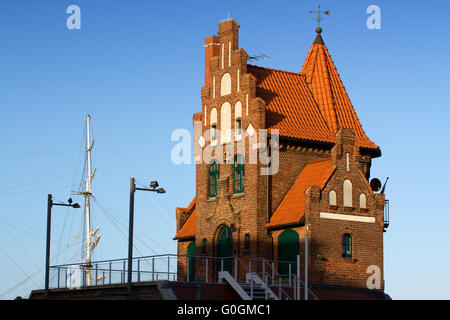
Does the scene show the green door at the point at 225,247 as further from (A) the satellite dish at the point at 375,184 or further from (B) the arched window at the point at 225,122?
(A) the satellite dish at the point at 375,184

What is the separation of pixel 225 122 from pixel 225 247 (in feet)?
23.3

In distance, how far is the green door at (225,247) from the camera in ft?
180

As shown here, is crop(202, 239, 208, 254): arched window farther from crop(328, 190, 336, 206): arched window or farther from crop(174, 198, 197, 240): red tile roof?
crop(328, 190, 336, 206): arched window

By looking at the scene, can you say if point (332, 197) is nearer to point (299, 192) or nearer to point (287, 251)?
point (299, 192)

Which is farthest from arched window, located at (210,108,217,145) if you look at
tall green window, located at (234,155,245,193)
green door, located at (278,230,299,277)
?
green door, located at (278,230,299,277)

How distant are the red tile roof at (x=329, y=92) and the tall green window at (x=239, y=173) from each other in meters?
6.05

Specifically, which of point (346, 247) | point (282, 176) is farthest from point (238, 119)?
point (346, 247)

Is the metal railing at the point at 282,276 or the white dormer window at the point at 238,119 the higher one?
the white dormer window at the point at 238,119

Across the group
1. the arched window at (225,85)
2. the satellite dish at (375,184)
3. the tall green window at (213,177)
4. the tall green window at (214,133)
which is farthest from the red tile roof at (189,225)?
the satellite dish at (375,184)

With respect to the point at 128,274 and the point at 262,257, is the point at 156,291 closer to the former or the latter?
the point at 128,274
